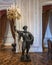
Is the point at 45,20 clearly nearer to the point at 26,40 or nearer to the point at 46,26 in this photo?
the point at 46,26

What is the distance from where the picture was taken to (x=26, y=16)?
10.5 metres

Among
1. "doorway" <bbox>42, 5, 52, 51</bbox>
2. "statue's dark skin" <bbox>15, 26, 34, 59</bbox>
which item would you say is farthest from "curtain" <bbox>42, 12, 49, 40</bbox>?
"statue's dark skin" <bbox>15, 26, 34, 59</bbox>

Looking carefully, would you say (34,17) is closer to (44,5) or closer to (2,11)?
(44,5)

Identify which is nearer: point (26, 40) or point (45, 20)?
point (26, 40)

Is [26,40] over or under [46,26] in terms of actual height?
under

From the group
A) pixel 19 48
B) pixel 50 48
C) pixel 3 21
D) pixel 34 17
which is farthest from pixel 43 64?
pixel 3 21

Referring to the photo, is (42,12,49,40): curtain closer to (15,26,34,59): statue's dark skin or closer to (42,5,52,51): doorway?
(42,5,52,51): doorway

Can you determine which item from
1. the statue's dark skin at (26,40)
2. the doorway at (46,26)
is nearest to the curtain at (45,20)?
the doorway at (46,26)

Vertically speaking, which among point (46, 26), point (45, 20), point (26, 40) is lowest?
point (26, 40)

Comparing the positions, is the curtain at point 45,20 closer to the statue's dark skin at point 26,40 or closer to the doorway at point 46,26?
the doorway at point 46,26

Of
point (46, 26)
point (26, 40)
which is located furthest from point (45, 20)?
point (26, 40)

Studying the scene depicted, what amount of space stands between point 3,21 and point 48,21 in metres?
3.36

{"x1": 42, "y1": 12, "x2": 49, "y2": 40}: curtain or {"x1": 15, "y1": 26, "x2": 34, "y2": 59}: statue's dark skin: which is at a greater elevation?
{"x1": 42, "y1": 12, "x2": 49, "y2": 40}: curtain

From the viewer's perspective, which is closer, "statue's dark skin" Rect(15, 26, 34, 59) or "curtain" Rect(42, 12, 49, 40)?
"statue's dark skin" Rect(15, 26, 34, 59)
